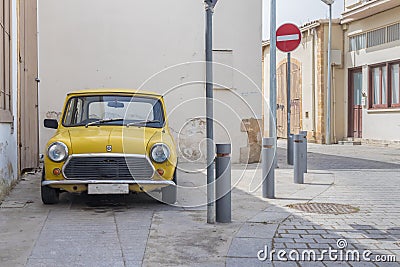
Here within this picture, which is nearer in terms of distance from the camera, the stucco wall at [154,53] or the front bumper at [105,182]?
the front bumper at [105,182]

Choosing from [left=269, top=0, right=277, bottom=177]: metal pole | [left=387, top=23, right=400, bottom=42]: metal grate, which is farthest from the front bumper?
[left=387, top=23, right=400, bottom=42]: metal grate

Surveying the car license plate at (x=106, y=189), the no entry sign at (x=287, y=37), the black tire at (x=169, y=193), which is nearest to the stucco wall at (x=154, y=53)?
the no entry sign at (x=287, y=37)

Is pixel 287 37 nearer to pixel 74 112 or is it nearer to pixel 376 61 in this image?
pixel 74 112

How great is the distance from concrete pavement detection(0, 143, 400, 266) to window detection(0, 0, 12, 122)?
4.26 ft

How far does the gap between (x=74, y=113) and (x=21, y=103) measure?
238cm

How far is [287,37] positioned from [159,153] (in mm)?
5774

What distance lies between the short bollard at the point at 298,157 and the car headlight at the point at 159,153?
122 inches

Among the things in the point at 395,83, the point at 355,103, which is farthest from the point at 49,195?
the point at 355,103

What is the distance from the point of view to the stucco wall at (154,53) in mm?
12703

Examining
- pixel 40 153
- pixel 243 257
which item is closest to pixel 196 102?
pixel 40 153

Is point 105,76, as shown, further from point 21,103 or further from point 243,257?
point 243,257

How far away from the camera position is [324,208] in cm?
731

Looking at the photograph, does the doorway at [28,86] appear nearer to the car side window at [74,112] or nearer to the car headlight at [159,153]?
the car side window at [74,112]

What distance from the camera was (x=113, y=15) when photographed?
12.9 m
